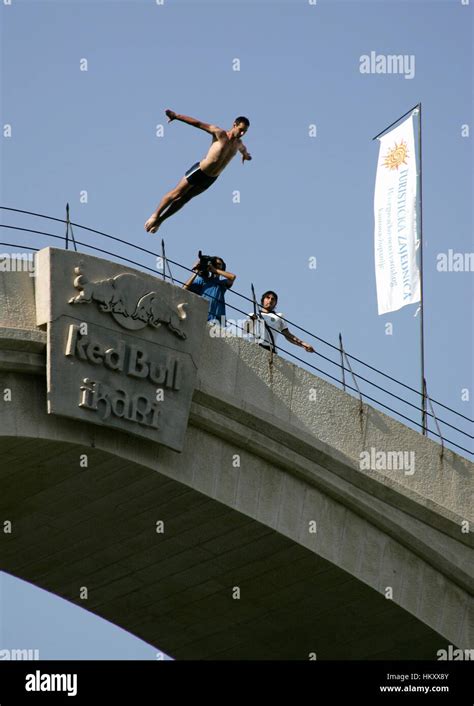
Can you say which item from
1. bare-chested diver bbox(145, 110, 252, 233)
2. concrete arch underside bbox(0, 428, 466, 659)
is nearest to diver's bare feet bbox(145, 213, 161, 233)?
bare-chested diver bbox(145, 110, 252, 233)

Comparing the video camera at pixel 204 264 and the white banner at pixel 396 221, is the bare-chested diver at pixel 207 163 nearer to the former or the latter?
the video camera at pixel 204 264

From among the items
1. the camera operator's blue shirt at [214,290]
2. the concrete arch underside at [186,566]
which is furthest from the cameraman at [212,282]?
the concrete arch underside at [186,566]

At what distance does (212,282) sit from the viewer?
25703mm

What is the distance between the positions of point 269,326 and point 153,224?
2.30 m

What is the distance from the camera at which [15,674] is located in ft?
75.2

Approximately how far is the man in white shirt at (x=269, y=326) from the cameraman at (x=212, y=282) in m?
0.57

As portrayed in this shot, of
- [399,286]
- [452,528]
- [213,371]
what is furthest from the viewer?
[399,286]

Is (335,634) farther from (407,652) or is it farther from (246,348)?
(246,348)

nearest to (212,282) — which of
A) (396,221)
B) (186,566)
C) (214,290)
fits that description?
(214,290)

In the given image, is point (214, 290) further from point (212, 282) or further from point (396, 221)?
point (396, 221)

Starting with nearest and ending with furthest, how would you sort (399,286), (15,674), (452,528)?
(15,674)
(452,528)
(399,286)

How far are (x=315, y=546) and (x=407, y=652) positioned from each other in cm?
281

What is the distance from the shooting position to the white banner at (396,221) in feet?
103

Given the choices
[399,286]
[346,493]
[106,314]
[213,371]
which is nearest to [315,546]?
[346,493]
